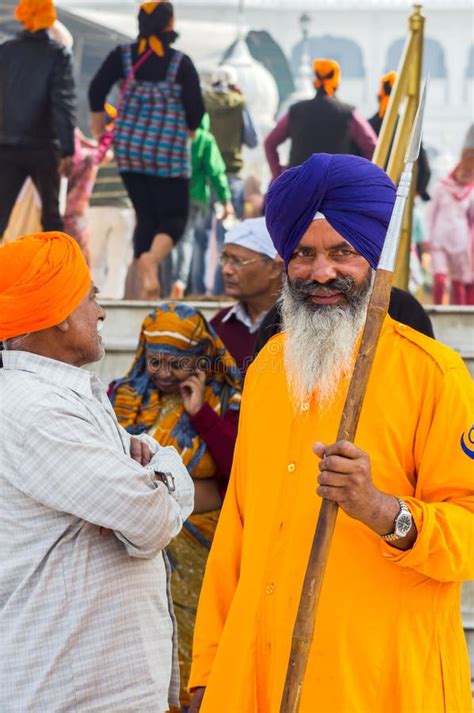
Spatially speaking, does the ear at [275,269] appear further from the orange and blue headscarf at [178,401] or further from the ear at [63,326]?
the ear at [63,326]

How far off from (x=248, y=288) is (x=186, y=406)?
41.6 inches

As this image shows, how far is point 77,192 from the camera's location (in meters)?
9.38

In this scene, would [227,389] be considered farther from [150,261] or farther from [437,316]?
[150,261]

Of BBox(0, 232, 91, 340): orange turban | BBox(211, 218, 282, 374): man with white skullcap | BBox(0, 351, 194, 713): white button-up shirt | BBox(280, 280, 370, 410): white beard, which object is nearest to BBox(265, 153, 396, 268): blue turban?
BBox(280, 280, 370, 410): white beard

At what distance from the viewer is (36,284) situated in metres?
3.32

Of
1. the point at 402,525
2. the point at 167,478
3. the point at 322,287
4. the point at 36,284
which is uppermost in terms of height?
the point at 322,287

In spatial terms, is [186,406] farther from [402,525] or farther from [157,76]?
[157,76]

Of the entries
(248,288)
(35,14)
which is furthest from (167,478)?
(35,14)

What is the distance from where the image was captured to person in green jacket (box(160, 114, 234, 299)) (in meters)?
9.16

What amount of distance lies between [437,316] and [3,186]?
10.7ft

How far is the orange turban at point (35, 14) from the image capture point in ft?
29.8

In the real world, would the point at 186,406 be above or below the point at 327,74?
below

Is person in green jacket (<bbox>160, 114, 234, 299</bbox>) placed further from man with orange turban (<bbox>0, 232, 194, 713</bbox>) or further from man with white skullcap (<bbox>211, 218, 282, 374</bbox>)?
man with orange turban (<bbox>0, 232, 194, 713</bbox>)

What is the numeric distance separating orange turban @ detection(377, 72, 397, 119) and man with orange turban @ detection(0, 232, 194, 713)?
5.99 meters
